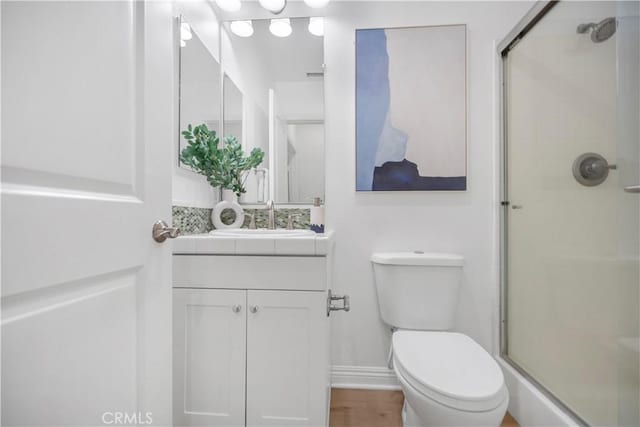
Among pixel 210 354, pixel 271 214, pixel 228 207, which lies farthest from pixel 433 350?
pixel 228 207

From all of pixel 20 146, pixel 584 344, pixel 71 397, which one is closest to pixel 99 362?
pixel 71 397

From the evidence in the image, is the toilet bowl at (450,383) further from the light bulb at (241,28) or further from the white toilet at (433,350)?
the light bulb at (241,28)

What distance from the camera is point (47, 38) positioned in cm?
45

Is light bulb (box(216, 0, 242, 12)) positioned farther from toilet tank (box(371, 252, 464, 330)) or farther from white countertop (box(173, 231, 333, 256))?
toilet tank (box(371, 252, 464, 330))

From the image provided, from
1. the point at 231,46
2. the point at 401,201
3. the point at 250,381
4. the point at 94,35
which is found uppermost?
the point at 231,46

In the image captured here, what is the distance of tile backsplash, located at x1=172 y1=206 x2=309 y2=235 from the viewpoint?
125 cm

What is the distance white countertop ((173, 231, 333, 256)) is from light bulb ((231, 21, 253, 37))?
1.22 meters

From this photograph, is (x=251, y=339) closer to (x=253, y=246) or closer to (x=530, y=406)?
(x=253, y=246)

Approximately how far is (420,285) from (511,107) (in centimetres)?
99

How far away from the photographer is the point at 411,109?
159 centimetres

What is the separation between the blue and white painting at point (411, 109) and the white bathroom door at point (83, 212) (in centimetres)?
108

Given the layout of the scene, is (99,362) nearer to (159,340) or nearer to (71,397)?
(71,397)

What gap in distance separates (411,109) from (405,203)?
49 centimetres

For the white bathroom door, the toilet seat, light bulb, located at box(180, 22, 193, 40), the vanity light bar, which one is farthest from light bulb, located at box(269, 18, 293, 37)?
the toilet seat
